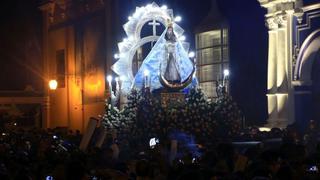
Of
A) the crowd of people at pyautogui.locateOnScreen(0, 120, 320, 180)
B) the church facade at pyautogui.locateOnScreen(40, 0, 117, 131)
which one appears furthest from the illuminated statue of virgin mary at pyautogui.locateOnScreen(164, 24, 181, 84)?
the church facade at pyautogui.locateOnScreen(40, 0, 117, 131)

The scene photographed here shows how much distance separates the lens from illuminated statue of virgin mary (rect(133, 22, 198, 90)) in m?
21.6

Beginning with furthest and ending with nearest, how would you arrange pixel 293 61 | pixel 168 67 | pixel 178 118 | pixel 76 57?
pixel 76 57
pixel 168 67
pixel 293 61
pixel 178 118

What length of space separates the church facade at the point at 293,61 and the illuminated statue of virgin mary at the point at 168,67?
271 cm

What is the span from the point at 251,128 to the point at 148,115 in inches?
183

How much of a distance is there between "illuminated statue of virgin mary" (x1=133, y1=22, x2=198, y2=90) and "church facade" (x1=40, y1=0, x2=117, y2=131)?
7312 mm

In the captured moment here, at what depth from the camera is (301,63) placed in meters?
21.7

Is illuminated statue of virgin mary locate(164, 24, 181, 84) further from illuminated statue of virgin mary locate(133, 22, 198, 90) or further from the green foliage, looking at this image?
the green foliage

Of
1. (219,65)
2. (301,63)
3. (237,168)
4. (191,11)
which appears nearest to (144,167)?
(237,168)

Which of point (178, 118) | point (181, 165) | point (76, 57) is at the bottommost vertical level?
point (181, 165)

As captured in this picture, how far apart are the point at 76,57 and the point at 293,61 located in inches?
586

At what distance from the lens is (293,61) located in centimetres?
2175

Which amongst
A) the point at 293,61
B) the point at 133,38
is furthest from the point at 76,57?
the point at 293,61

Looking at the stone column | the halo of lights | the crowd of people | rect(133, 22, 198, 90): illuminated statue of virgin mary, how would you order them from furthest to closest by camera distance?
the halo of lights → the stone column → rect(133, 22, 198, 90): illuminated statue of virgin mary → the crowd of people

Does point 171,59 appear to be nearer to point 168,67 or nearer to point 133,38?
point 168,67
